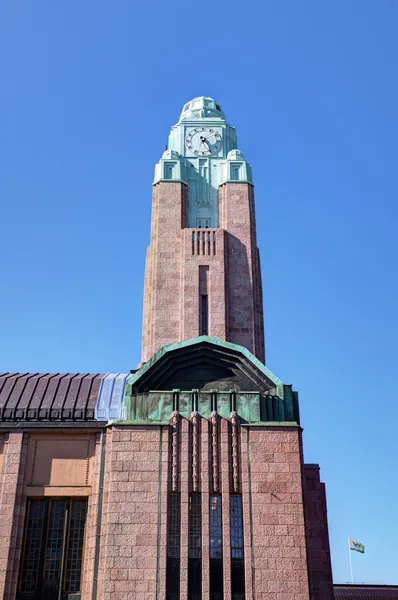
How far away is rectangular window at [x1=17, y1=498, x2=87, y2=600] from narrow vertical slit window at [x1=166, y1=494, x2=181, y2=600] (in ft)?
11.1

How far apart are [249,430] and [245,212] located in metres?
21.4

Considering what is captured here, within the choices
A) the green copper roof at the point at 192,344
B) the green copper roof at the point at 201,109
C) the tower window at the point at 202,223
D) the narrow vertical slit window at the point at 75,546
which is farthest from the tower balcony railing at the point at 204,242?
the narrow vertical slit window at the point at 75,546

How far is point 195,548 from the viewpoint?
2172 centimetres

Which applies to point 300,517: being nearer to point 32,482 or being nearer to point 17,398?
point 32,482

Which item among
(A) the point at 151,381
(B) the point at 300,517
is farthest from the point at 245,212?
(B) the point at 300,517

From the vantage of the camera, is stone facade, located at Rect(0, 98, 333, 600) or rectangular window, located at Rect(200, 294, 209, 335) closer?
stone facade, located at Rect(0, 98, 333, 600)

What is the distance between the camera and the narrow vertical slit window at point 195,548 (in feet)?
69.5

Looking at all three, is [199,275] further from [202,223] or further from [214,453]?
[214,453]

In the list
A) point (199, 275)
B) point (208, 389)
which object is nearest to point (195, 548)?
point (208, 389)

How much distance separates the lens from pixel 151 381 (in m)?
25.0

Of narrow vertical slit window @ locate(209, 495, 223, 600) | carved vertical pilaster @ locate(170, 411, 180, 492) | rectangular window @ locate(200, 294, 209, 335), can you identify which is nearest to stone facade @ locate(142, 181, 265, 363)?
rectangular window @ locate(200, 294, 209, 335)

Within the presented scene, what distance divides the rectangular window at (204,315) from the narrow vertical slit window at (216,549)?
54.2 ft

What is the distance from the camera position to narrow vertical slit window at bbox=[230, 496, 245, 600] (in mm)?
21156

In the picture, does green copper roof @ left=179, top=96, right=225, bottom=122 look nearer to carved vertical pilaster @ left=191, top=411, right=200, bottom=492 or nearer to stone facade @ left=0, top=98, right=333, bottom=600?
stone facade @ left=0, top=98, right=333, bottom=600
